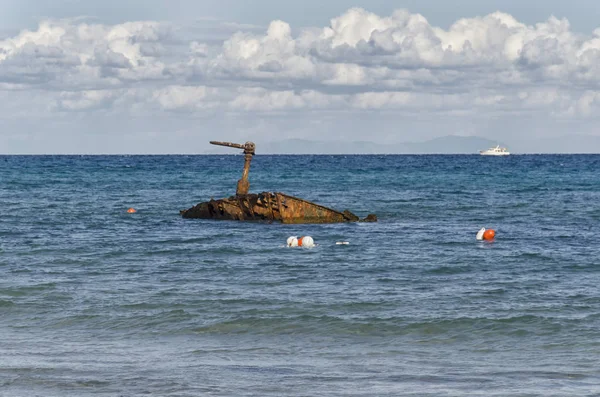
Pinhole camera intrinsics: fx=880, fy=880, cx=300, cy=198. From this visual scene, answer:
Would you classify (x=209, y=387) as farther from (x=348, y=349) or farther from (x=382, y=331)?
(x=382, y=331)

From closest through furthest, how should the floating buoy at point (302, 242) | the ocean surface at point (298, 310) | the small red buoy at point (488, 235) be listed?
the ocean surface at point (298, 310)
the floating buoy at point (302, 242)
the small red buoy at point (488, 235)

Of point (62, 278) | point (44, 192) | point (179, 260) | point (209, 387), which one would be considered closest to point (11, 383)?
point (209, 387)

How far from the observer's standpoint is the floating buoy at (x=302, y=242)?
1185 inches

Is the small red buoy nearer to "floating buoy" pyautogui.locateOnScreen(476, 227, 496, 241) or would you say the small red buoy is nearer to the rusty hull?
"floating buoy" pyautogui.locateOnScreen(476, 227, 496, 241)

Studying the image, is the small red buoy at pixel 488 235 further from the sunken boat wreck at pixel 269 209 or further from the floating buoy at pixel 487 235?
the sunken boat wreck at pixel 269 209

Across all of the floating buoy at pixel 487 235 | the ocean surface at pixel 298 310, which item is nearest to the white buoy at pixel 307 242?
the ocean surface at pixel 298 310

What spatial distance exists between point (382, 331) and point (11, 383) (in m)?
7.40

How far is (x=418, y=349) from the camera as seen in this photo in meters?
16.1

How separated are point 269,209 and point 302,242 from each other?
787 centimetres

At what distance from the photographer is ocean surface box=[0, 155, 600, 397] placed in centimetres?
1363

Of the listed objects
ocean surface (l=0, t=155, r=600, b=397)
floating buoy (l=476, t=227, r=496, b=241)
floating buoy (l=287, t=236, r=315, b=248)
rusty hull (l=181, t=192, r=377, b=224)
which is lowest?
ocean surface (l=0, t=155, r=600, b=397)

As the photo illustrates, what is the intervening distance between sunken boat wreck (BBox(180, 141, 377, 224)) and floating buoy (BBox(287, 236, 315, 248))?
23.2ft

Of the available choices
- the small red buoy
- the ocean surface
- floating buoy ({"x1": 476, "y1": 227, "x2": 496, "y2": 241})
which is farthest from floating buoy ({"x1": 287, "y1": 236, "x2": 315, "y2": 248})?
the small red buoy

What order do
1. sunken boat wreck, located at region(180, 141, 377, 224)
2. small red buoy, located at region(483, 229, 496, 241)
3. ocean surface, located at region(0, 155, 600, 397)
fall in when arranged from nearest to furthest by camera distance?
ocean surface, located at region(0, 155, 600, 397), small red buoy, located at region(483, 229, 496, 241), sunken boat wreck, located at region(180, 141, 377, 224)
